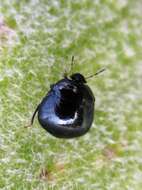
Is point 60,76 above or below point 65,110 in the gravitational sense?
below

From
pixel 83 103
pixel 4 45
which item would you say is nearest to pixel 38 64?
pixel 4 45

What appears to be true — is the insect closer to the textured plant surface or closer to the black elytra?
the black elytra

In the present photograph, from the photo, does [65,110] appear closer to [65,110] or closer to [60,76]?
[65,110]

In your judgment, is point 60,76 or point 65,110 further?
point 60,76

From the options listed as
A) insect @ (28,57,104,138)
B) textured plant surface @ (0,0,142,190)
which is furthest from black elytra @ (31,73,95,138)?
textured plant surface @ (0,0,142,190)

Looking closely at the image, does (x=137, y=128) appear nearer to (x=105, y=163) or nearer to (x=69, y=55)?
(x=105, y=163)

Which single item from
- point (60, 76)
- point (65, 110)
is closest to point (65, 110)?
point (65, 110)

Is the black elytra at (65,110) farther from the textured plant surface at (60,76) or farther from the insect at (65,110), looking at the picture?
the textured plant surface at (60,76)

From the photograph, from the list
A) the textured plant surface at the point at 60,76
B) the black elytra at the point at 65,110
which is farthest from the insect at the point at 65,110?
the textured plant surface at the point at 60,76
